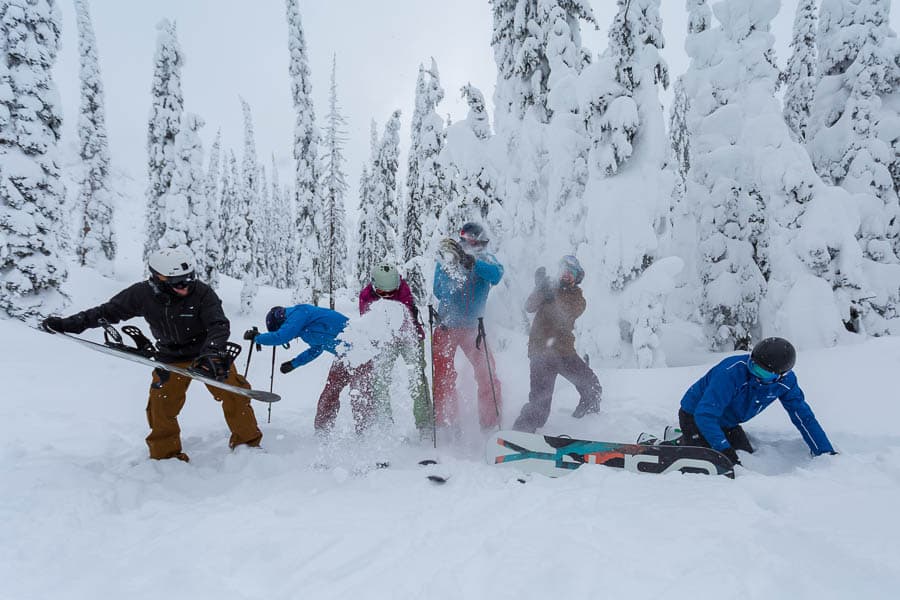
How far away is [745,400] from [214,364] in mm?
5361

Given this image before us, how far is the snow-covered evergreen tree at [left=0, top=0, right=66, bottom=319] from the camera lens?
1311 centimetres

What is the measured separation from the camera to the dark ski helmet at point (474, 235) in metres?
5.59

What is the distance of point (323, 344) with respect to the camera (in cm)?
507

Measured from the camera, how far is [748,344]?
13.2 meters

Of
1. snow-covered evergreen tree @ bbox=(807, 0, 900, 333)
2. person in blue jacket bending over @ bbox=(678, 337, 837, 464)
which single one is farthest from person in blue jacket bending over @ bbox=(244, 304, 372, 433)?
snow-covered evergreen tree @ bbox=(807, 0, 900, 333)

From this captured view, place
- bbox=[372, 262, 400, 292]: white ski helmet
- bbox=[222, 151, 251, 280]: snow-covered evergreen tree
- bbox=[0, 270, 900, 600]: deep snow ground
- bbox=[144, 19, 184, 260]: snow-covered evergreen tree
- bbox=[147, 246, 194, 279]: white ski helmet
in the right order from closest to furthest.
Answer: bbox=[0, 270, 900, 600]: deep snow ground, bbox=[147, 246, 194, 279]: white ski helmet, bbox=[372, 262, 400, 292]: white ski helmet, bbox=[144, 19, 184, 260]: snow-covered evergreen tree, bbox=[222, 151, 251, 280]: snow-covered evergreen tree

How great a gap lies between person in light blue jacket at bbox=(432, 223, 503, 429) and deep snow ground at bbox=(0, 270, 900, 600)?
0.49 meters

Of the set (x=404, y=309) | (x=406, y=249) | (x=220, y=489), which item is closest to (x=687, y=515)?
(x=404, y=309)

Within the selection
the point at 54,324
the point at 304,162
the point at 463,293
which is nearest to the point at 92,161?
the point at 304,162

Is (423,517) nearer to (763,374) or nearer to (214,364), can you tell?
(214,364)

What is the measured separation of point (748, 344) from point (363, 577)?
46.6 feet

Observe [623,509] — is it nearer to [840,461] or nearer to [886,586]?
[886,586]

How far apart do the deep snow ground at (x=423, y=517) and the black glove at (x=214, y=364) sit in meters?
0.98

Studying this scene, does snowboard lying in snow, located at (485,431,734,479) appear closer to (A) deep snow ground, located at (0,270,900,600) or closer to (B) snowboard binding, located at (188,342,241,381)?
(A) deep snow ground, located at (0,270,900,600)
